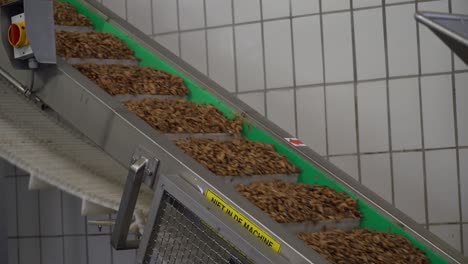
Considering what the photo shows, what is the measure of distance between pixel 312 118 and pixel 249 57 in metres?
0.61

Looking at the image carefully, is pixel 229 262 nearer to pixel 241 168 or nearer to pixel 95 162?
pixel 241 168

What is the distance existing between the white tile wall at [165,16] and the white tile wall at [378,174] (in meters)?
1.66

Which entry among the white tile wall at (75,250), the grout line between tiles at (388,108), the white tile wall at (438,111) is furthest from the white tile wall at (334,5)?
the white tile wall at (75,250)

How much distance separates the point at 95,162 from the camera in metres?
3.92

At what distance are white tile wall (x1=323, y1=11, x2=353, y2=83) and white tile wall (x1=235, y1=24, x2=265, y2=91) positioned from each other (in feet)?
1.50

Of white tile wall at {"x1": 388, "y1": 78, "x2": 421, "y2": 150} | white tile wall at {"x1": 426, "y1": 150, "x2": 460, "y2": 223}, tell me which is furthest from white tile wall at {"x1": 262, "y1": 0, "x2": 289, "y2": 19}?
white tile wall at {"x1": 426, "y1": 150, "x2": 460, "y2": 223}

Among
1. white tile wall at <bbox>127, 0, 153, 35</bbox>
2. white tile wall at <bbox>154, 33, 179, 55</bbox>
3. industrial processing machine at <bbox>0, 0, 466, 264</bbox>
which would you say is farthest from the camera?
white tile wall at <bbox>127, 0, 153, 35</bbox>

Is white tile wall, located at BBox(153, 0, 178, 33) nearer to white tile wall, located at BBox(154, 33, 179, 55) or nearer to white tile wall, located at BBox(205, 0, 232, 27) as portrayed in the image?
white tile wall, located at BBox(154, 33, 179, 55)

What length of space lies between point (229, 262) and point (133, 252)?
2.40 meters

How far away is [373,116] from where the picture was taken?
→ 179 inches

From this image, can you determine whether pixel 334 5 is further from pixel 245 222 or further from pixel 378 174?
pixel 245 222

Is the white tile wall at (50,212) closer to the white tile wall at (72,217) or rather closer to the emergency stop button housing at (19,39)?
the white tile wall at (72,217)

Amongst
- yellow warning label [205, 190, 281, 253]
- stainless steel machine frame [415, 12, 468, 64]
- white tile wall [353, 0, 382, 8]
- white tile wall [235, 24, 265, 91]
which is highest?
white tile wall [353, 0, 382, 8]

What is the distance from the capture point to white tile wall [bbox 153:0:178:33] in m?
5.28
